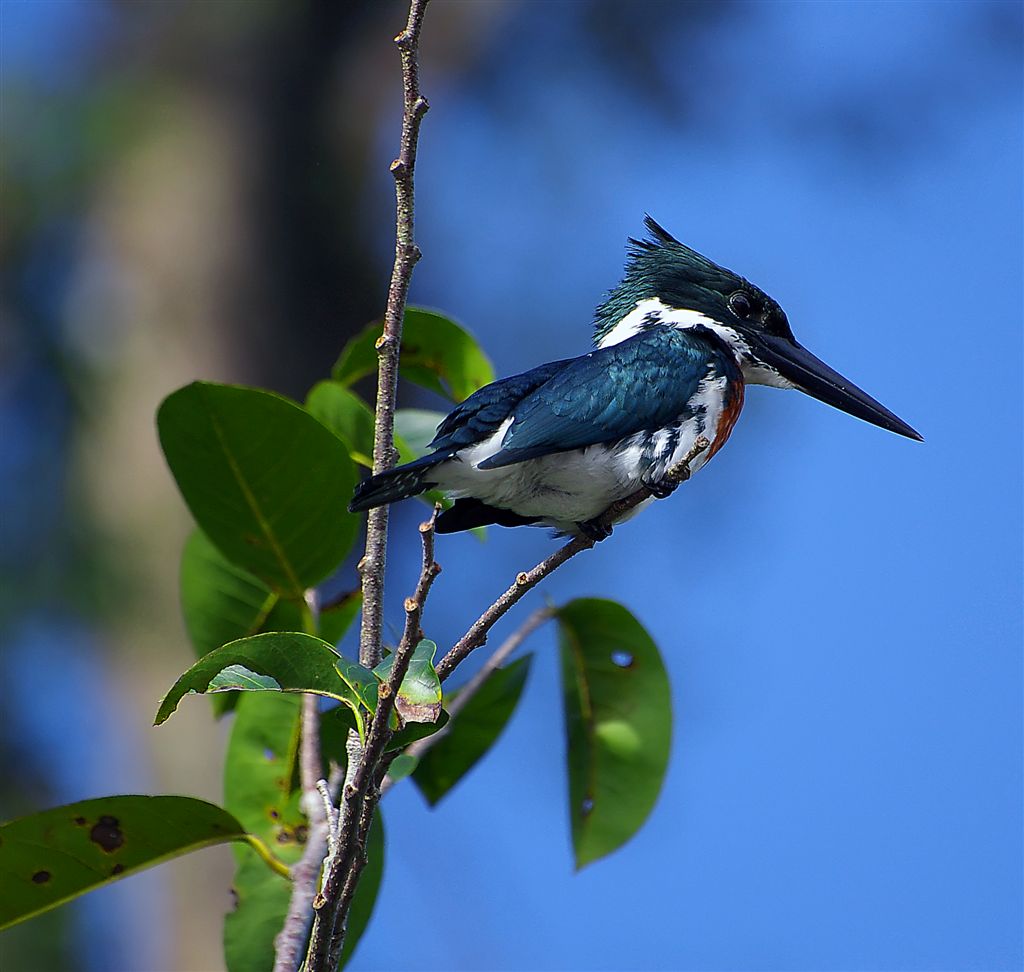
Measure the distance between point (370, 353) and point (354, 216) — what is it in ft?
13.0

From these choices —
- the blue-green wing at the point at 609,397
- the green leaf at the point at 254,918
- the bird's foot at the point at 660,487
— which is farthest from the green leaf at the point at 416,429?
the green leaf at the point at 254,918

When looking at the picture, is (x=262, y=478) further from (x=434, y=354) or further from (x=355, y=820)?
(x=355, y=820)

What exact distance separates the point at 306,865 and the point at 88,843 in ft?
1.01

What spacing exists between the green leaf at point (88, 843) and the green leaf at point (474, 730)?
603 millimetres

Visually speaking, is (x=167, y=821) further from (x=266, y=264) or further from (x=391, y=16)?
(x=391, y=16)

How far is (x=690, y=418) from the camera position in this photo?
2.28m

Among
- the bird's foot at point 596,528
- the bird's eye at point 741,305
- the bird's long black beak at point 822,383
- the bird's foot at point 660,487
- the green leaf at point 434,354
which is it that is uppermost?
the bird's eye at point 741,305

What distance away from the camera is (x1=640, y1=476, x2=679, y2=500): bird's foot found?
2.01 metres

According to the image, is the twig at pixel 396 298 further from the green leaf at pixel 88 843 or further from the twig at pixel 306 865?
the green leaf at pixel 88 843

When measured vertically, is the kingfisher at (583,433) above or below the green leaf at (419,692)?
above

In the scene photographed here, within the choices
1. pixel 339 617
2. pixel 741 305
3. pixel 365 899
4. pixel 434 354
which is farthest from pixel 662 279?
pixel 365 899

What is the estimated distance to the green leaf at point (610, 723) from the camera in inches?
92.8

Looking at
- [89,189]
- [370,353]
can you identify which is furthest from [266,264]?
[370,353]

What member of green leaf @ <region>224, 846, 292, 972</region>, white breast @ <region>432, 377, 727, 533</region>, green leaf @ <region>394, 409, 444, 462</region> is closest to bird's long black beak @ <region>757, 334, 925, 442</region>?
white breast @ <region>432, 377, 727, 533</region>
